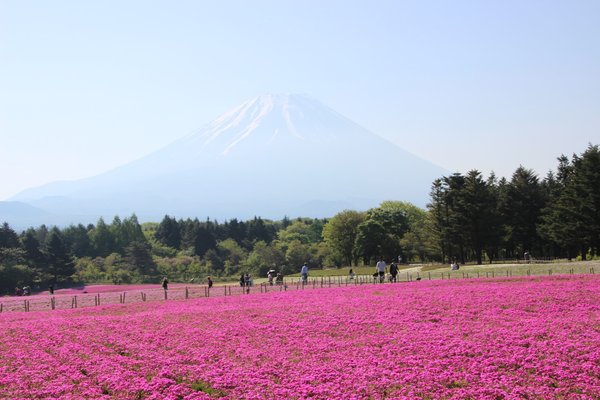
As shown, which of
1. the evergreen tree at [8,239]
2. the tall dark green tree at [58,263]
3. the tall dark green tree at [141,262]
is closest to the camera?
the tall dark green tree at [58,263]

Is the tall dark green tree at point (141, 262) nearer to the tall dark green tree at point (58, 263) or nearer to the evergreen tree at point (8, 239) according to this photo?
the tall dark green tree at point (58, 263)

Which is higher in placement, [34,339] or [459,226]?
[459,226]

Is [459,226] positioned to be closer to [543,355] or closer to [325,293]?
[325,293]

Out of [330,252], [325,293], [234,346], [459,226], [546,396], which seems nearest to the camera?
[546,396]

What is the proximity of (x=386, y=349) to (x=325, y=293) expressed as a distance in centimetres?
2269

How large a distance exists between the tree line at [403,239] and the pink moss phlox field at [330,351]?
5185 cm

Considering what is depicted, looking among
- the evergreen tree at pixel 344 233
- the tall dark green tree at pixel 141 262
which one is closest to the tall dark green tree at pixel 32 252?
the tall dark green tree at pixel 141 262

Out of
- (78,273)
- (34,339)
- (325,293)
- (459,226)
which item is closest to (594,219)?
(459,226)

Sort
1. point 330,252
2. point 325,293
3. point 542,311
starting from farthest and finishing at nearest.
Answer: point 330,252 < point 325,293 < point 542,311

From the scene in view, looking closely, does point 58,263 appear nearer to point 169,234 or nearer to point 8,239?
point 8,239

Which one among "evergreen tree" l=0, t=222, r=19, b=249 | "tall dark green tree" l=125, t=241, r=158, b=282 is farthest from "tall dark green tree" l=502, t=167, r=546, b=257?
"evergreen tree" l=0, t=222, r=19, b=249

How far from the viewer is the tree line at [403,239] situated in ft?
278

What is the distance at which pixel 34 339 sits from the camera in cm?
2792

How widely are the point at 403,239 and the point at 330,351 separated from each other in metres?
99.3
